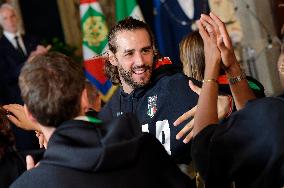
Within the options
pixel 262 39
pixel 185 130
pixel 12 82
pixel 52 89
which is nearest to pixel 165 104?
pixel 185 130

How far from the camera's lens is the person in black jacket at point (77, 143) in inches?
61.9

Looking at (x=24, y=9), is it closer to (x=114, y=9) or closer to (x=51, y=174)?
(x=114, y=9)

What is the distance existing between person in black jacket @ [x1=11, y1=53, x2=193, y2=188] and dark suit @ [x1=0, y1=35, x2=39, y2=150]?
440 cm

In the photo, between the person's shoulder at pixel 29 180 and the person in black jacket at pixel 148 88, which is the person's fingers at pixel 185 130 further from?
the person's shoulder at pixel 29 180

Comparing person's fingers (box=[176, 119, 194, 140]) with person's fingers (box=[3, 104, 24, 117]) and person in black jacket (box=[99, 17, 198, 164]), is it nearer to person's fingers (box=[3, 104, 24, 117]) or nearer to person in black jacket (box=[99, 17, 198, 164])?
person in black jacket (box=[99, 17, 198, 164])

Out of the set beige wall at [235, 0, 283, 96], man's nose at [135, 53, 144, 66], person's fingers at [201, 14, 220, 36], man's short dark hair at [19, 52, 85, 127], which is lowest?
beige wall at [235, 0, 283, 96]

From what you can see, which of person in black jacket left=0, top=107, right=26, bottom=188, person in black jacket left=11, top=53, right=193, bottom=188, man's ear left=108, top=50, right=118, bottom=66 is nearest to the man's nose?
man's ear left=108, top=50, right=118, bottom=66

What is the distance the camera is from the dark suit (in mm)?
6008

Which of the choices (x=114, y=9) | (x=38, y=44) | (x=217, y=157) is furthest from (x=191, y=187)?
(x=114, y=9)

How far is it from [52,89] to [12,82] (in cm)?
455

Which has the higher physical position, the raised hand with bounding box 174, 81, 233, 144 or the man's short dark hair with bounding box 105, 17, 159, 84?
the man's short dark hair with bounding box 105, 17, 159, 84

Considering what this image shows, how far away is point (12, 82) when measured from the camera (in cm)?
602

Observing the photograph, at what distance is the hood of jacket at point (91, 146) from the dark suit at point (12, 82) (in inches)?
176

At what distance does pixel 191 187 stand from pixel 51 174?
0.45 m
